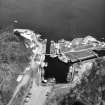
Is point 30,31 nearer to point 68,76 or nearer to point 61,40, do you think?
point 61,40

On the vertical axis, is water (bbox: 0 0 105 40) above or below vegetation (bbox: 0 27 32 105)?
above

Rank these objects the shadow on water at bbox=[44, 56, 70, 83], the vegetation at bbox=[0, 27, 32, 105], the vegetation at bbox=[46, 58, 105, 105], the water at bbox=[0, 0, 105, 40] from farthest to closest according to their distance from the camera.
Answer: the water at bbox=[0, 0, 105, 40] → the shadow on water at bbox=[44, 56, 70, 83] → the vegetation at bbox=[0, 27, 32, 105] → the vegetation at bbox=[46, 58, 105, 105]

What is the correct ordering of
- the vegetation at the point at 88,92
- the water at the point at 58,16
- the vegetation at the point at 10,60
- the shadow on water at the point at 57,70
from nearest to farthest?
the vegetation at the point at 88,92 → the vegetation at the point at 10,60 → the shadow on water at the point at 57,70 → the water at the point at 58,16

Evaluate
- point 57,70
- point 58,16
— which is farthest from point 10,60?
point 58,16

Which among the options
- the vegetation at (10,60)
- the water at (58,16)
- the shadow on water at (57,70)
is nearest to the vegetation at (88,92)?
the shadow on water at (57,70)

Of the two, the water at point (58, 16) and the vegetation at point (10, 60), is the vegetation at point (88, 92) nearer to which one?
the vegetation at point (10, 60)

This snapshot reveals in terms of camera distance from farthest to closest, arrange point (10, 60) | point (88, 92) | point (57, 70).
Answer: point (57, 70)
point (10, 60)
point (88, 92)

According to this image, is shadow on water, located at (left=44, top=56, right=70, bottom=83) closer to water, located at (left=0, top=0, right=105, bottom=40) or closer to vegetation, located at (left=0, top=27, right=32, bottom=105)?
vegetation, located at (left=0, top=27, right=32, bottom=105)

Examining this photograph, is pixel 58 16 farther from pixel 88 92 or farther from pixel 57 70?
pixel 88 92

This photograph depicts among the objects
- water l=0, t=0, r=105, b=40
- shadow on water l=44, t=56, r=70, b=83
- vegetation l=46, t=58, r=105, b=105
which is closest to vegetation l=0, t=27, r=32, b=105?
shadow on water l=44, t=56, r=70, b=83
